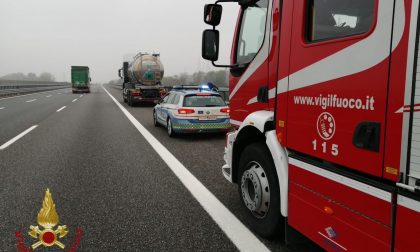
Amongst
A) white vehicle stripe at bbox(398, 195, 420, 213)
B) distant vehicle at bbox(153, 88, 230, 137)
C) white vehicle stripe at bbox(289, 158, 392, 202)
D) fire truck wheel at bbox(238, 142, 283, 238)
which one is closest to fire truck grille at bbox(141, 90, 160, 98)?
distant vehicle at bbox(153, 88, 230, 137)

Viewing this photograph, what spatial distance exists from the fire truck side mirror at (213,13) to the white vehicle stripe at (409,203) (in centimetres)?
276

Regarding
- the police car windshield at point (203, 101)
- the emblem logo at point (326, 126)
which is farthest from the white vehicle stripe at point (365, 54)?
the police car windshield at point (203, 101)

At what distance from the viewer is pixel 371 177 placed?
2.23 metres

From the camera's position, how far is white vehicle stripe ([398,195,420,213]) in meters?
1.87

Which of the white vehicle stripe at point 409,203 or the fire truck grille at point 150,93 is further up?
the fire truck grille at point 150,93

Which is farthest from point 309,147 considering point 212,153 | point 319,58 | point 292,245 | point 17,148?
point 17,148

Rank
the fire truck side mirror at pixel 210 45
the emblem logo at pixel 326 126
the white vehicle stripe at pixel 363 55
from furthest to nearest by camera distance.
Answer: the fire truck side mirror at pixel 210 45, the emblem logo at pixel 326 126, the white vehicle stripe at pixel 363 55

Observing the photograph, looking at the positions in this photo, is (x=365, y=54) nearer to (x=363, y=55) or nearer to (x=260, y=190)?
(x=363, y=55)

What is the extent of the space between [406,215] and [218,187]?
3510mm

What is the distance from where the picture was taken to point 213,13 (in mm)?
3975

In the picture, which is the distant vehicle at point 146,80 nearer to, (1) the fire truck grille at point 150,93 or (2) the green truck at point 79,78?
(1) the fire truck grille at point 150,93

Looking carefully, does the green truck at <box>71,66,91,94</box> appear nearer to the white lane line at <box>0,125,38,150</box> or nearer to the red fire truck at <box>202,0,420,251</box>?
the white lane line at <box>0,125,38,150</box>

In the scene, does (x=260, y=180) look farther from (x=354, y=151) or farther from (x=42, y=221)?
(x=42, y=221)

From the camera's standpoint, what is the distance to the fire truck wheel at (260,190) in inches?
132
